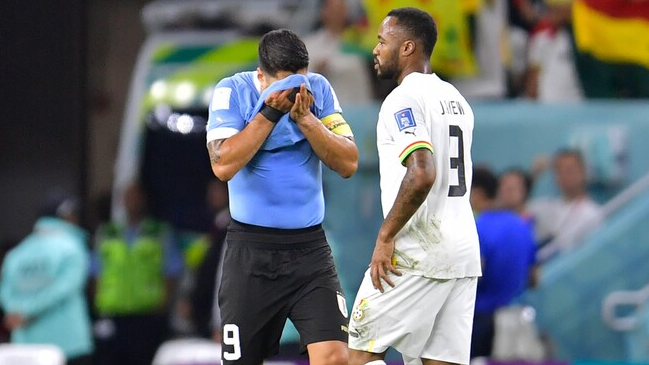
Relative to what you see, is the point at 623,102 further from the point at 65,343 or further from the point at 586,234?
the point at 65,343

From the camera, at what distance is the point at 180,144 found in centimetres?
1070

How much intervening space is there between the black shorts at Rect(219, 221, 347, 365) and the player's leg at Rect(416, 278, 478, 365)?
33 centimetres

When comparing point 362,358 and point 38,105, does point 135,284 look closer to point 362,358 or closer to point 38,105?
point 38,105

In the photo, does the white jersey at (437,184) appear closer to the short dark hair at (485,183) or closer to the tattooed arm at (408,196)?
the tattooed arm at (408,196)

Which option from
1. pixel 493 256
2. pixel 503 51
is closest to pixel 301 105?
pixel 493 256

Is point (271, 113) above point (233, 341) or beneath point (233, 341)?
above

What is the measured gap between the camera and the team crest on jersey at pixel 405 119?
16.1ft

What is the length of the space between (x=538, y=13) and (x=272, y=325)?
547 centimetres

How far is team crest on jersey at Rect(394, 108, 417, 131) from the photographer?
16.1 ft

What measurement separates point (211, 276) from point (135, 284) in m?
1.48

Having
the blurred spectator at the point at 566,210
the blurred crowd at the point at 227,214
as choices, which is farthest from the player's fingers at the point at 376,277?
the blurred spectator at the point at 566,210

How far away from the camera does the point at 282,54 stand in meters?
4.99

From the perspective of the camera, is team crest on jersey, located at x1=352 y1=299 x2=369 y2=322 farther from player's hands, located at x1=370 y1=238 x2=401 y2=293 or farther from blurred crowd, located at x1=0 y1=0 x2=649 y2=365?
blurred crowd, located at x1=0 y1=0 x2=649 y2=365

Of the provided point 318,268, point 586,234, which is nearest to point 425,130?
point 318,268
